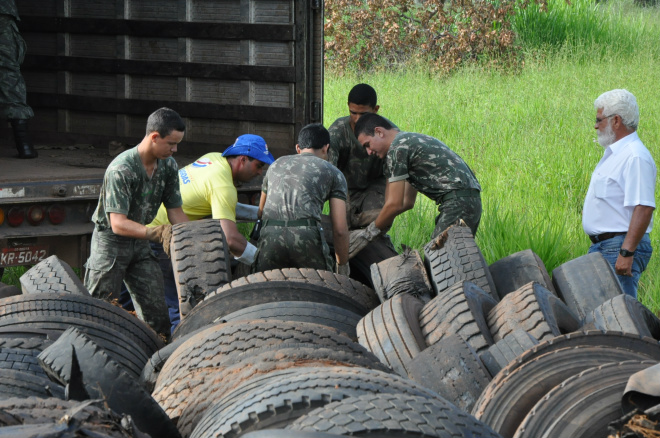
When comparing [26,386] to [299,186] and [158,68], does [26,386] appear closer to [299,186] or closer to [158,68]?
[299,186]

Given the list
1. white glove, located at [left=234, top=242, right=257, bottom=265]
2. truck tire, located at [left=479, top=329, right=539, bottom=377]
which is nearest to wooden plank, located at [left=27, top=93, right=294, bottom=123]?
white glove, located at [left=234, top=242, right=257, bottom=265]

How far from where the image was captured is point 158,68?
7488 millimetres

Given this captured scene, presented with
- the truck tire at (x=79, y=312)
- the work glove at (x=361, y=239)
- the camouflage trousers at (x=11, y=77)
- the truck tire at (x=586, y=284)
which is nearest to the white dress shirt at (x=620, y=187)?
the truck tire at (x=586, y=284)

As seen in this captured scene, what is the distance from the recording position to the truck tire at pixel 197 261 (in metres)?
5.06

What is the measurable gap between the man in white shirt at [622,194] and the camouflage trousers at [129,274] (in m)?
A: 2.85

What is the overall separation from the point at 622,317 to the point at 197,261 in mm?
2407

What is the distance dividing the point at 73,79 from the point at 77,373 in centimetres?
601

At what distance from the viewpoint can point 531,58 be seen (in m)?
15.9

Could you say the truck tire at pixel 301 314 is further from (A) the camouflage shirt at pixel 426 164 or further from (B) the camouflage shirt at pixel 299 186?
(A) the camouflage shirt at pixel 426 164

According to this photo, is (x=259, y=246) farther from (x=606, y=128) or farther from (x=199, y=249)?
(x=606, y=128)

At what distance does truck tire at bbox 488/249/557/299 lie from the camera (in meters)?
5.04

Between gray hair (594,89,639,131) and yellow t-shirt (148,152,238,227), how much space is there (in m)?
2.47

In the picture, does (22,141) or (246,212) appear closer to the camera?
(246,212)

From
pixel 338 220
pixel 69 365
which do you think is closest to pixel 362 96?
pixel 338 220
